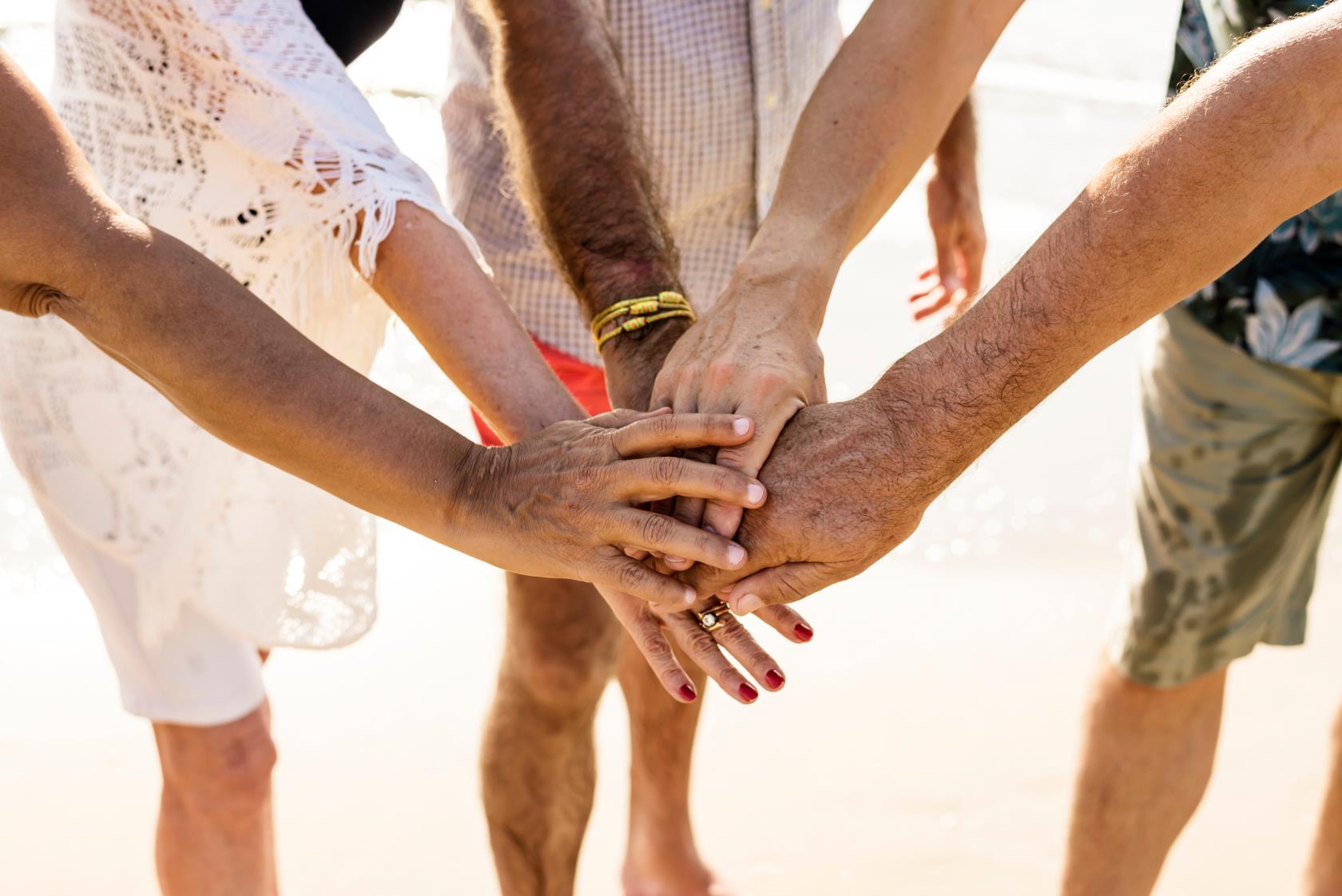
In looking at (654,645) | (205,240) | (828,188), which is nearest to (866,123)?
(828,188)

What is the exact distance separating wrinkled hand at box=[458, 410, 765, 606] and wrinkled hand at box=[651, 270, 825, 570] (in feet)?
0.18

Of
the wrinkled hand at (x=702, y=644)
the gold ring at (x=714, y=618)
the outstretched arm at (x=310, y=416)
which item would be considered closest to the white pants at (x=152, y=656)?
the outstretched arm at (x=310, y=416)

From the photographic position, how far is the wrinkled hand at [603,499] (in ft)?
6.39

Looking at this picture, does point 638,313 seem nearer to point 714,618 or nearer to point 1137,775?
point 714,618

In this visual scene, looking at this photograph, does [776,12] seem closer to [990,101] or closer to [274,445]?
[274,445]

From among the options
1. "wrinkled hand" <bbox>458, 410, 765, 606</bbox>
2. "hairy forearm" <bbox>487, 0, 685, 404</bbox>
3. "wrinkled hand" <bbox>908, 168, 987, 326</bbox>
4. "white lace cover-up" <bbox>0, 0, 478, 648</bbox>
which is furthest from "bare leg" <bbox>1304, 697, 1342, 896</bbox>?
"white lace cover-up" <bbox>0, 0, 478, 648</bbox>

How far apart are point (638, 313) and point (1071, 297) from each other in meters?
0.75

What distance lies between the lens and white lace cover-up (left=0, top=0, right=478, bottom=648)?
6.72ft

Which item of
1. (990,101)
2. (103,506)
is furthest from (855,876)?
(990,101)

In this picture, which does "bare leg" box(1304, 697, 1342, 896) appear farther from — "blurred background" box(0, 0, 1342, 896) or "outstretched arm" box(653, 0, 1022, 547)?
"outstretched arm" box(653, 0, 1022, 547)

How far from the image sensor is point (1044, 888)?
9.23ft

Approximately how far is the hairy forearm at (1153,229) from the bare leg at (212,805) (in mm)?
1133

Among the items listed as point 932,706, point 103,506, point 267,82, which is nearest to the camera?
point 267,82

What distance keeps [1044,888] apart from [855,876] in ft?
1.14
